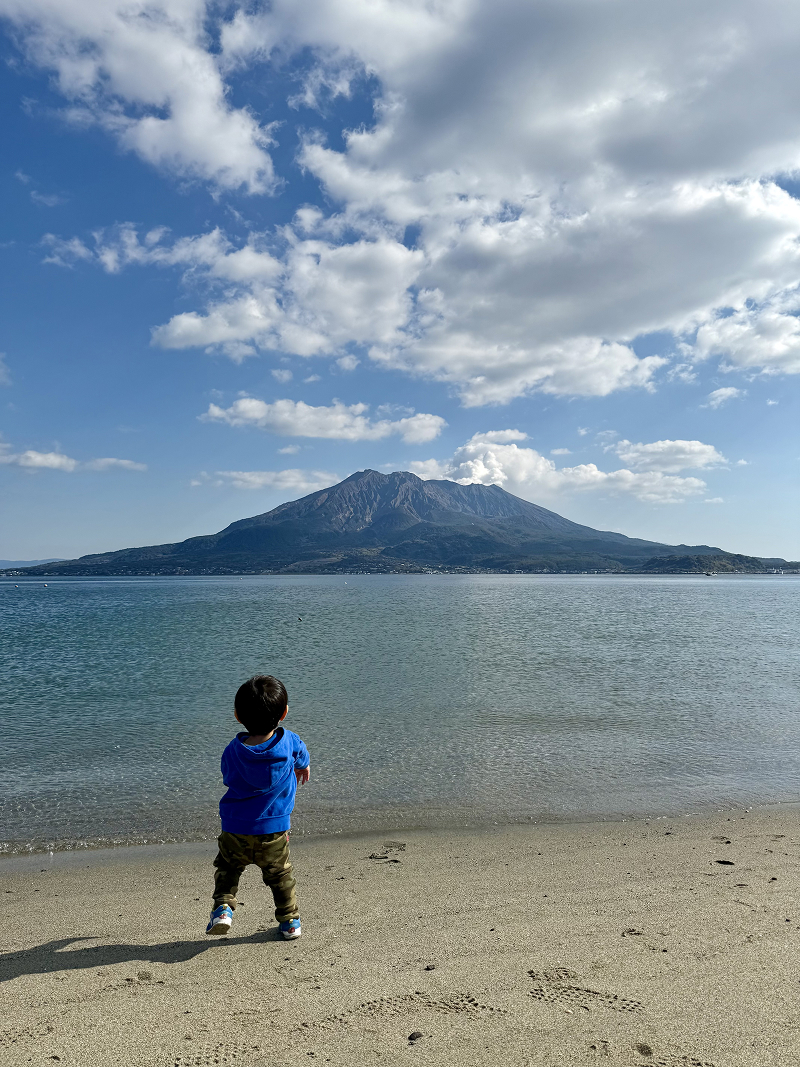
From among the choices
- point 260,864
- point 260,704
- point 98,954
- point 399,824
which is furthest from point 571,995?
point 399,824

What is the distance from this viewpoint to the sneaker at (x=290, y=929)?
622 cm

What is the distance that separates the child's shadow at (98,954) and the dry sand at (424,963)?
0.03 m

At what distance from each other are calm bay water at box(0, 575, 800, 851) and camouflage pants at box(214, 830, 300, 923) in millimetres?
4763

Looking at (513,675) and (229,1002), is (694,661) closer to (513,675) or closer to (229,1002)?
(513,675)

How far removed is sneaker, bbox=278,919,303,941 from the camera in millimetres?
6221

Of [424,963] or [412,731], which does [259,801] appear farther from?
[412,731]

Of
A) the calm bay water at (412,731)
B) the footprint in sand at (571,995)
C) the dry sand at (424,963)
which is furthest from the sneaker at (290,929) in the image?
the calm bay water at (412,731)

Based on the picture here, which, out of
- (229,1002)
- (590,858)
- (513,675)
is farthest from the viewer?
(513,675)

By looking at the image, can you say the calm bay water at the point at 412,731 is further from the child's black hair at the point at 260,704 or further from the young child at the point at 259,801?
the child's black hair at the point at 260,704

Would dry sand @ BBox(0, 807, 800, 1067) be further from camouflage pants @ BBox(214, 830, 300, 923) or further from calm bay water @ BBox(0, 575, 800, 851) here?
calm bay water @ BBox(0, 575, 800, 851)

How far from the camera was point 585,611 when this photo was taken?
75.4 m

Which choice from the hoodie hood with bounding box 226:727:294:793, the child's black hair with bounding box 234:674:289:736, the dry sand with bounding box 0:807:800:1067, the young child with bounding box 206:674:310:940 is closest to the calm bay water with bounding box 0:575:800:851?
the dry sand with bounding box 0:807:800:1067

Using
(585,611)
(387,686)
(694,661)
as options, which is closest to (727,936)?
(387,686)

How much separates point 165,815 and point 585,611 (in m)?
69.4
